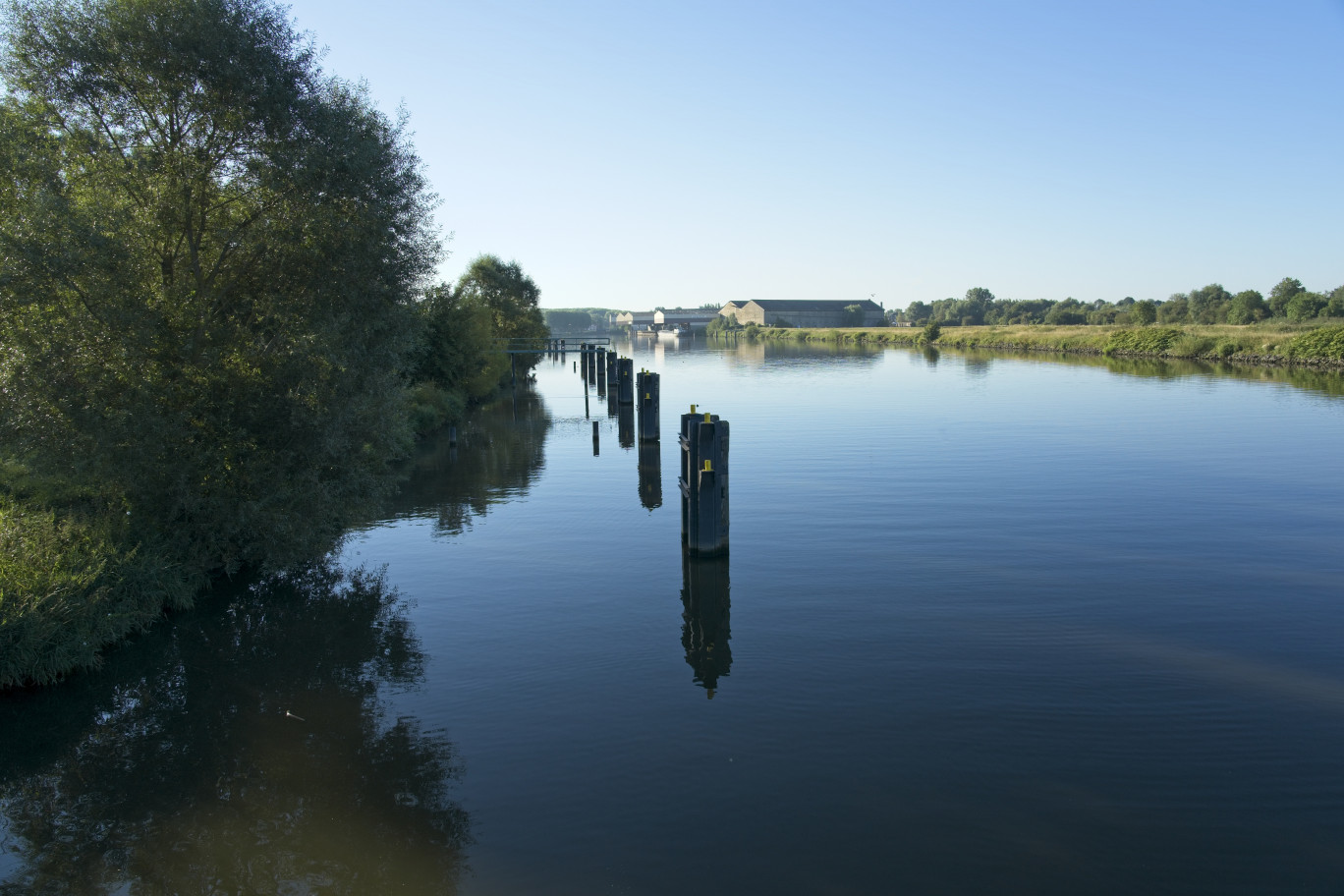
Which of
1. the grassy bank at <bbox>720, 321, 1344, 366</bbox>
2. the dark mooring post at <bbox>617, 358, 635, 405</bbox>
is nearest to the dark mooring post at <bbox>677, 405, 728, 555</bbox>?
the dark mooring post at <bbox>617, 358, 635, 405</bbox>

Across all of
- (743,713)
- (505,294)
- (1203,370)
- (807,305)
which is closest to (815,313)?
(807,305)

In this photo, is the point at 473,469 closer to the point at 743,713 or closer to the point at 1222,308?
the point at 743,713

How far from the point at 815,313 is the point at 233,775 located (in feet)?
571

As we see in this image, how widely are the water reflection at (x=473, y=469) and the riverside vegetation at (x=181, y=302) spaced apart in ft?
18.4

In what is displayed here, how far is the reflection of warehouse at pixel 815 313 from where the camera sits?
174m

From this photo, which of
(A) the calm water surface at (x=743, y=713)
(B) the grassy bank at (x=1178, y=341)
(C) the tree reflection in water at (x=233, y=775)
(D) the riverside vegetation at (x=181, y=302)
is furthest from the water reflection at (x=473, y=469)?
(B) the grassy bank at (x=1178, y=341)

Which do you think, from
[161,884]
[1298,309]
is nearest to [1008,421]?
[161,884]

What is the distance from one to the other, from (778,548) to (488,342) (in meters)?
35.6

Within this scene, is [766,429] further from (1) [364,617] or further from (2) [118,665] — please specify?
(2) [118,665]

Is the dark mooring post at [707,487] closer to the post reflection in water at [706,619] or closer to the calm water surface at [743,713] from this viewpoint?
the post reflection in water at [706,619]

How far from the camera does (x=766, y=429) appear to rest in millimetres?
35594

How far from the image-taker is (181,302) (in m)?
15.7

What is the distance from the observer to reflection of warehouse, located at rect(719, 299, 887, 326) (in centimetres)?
17400

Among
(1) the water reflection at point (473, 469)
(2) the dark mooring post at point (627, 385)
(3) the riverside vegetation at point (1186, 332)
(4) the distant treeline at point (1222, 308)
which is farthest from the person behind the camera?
(4) the distant treeline at point (1222, 308)
